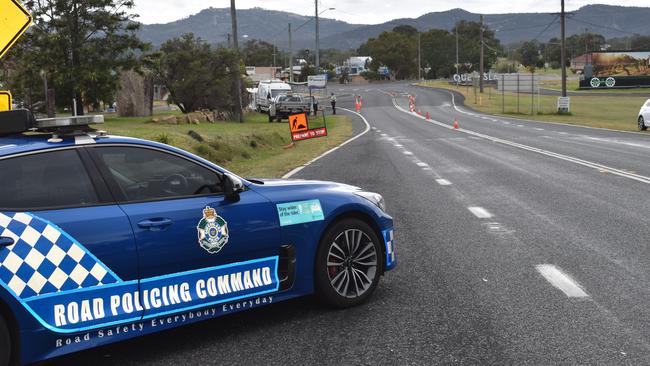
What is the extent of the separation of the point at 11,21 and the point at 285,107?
3912 centimetres

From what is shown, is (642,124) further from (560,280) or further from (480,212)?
(560,280)

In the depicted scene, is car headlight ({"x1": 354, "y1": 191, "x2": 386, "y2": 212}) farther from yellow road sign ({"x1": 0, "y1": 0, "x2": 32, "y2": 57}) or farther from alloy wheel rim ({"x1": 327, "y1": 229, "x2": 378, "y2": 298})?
yellow road sign ({"x1": 0, "y1": 0, "x2": 32, "y2": 57})

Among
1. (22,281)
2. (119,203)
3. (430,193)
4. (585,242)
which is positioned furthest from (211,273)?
(430,193)

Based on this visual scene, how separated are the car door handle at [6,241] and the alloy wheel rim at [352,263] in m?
2.41

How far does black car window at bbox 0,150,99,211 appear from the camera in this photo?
410 centimetres

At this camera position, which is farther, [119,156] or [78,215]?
[119,156]

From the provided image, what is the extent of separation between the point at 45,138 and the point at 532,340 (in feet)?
11.6

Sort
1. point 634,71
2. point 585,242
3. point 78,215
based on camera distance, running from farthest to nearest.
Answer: point 634,71
point 585,242
point 78,215

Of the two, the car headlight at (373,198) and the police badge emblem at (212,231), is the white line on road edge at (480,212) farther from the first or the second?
the police badge emblem at (212,231)

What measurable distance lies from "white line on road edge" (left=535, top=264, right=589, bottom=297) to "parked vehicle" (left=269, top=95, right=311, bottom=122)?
130ft

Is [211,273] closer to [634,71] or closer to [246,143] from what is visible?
[246,143]

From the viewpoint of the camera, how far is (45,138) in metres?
4.53

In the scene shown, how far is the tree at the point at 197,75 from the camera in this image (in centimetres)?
4753

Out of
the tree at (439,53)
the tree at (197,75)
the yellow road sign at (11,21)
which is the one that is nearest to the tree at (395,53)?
→ the tree at (439,53)
